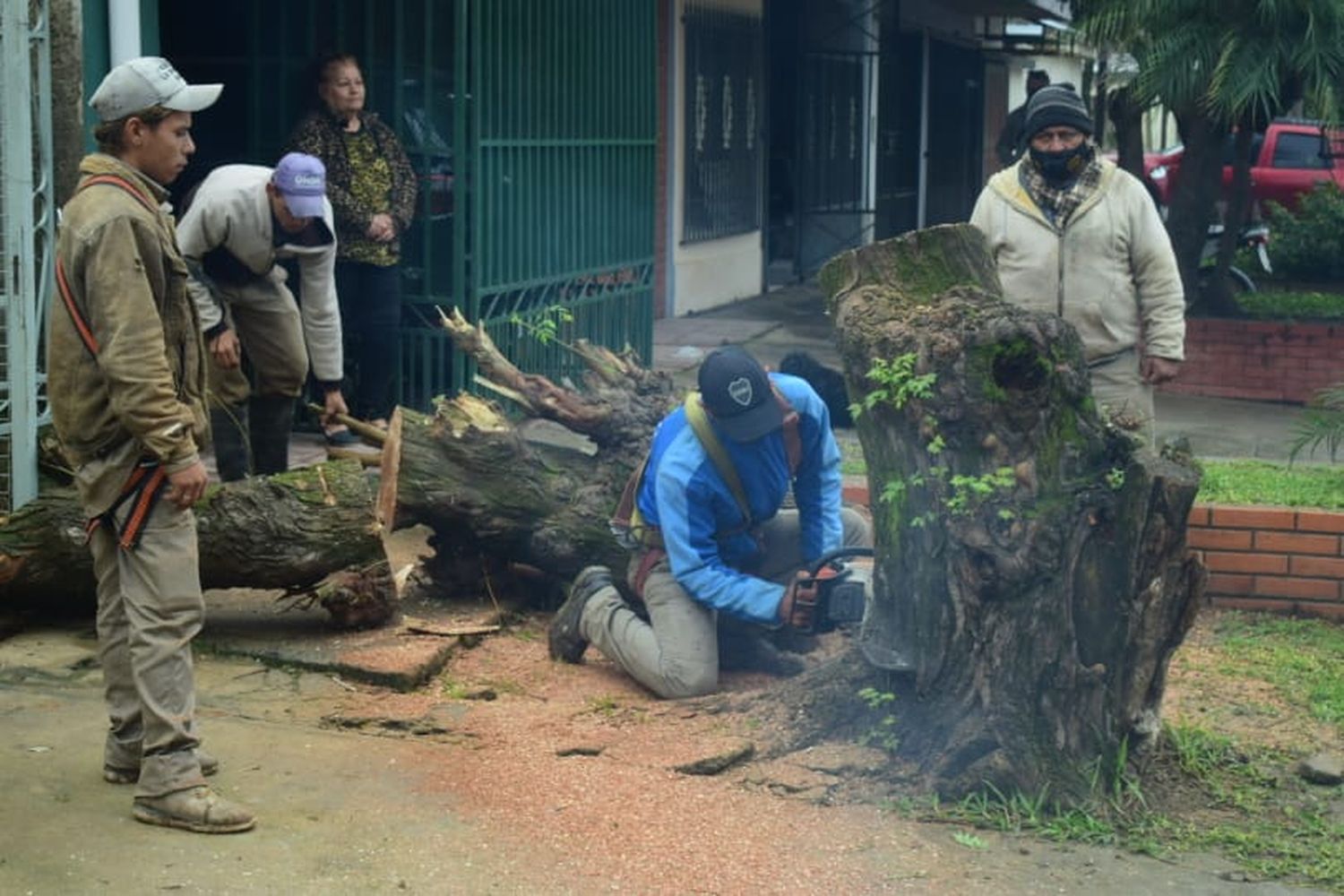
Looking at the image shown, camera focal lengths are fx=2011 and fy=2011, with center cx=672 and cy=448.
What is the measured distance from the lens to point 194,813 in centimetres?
475

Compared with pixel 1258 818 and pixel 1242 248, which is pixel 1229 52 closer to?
pixel 1242 248

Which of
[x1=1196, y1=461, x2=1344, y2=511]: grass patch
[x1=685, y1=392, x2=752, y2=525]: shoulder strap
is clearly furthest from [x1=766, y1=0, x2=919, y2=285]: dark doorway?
[x1=685, y1=392, x2=752, y2=525]: shoulder strap

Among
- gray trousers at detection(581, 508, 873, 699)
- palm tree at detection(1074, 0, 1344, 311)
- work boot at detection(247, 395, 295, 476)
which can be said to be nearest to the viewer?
gray trousers at detection(581, 508, 873, 699)

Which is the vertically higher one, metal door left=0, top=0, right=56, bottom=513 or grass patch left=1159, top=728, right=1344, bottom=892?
metal door left=0, top=0, right=56, bottom=513

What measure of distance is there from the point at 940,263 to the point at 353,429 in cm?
278

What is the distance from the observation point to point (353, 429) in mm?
7535

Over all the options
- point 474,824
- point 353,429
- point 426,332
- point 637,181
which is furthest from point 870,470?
point 637,181

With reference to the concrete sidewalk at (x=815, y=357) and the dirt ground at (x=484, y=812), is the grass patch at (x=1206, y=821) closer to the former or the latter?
the dirt ground at (x=484, y=812)

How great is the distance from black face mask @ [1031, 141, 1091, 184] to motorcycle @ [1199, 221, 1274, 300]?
27.5 ft

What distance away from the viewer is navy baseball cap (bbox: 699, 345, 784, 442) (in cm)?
586

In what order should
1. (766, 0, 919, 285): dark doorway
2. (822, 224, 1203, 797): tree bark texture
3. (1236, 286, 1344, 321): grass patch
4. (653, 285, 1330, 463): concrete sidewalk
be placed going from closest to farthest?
1. (822, 224, 1203, 797): tree bark texture
2. (653, 285, 1330, 463): concrete sidewalk
3. (1236, 286, 1344, 321): grass patch
4. (766, 0, 919, 285): dark doorway

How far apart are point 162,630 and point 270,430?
312cm

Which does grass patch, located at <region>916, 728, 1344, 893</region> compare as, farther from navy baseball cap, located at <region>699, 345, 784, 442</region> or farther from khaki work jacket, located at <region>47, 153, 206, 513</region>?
khaki work jacket, located at <region>47, 153, 206, 513</region>

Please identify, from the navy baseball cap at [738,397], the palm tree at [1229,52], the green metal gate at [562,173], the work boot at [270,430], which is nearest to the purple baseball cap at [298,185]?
the work boot at [270,430]
